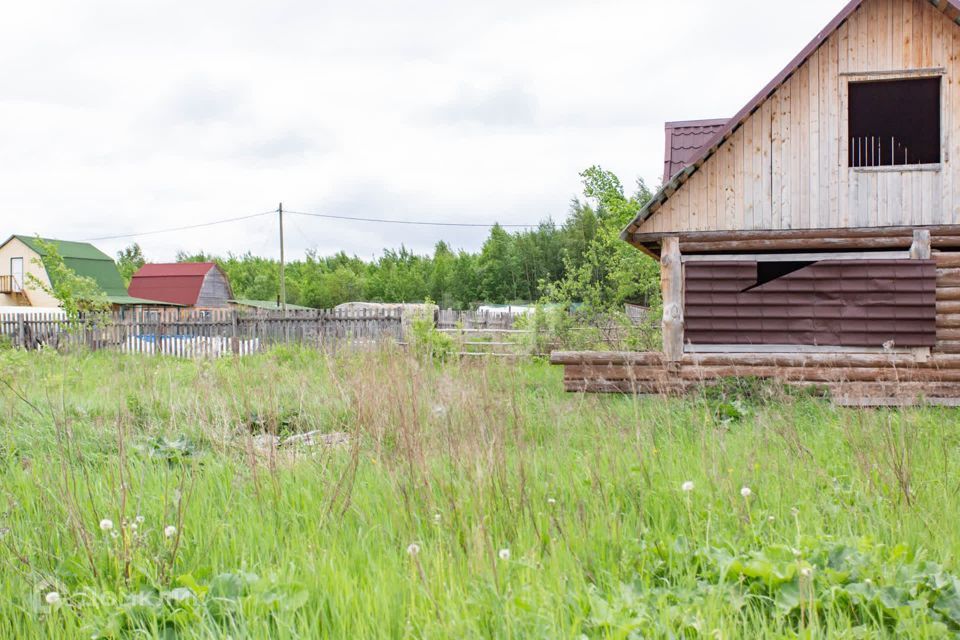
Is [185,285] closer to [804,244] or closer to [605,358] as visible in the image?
[605,358]

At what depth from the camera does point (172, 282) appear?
5175 cm

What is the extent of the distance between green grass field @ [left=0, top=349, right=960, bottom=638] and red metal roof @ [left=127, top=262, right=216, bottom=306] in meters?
48.8

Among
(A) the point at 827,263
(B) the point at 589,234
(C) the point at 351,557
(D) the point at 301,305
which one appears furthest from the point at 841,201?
(D) the point at 301,305

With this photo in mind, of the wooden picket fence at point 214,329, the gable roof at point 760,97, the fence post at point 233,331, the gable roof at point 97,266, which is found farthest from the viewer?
the gable roof at point 97,266

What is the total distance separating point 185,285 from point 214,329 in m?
34.9

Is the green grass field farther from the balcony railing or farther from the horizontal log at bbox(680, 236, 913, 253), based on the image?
the balcony railing

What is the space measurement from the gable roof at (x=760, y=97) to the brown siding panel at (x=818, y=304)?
4.12ft

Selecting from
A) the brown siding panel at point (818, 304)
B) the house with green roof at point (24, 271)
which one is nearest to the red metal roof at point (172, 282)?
the house with green roof at point (24, 271)

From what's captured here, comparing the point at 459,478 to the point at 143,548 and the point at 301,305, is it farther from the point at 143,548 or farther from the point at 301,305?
the point at 301,305

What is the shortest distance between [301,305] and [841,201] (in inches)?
2469

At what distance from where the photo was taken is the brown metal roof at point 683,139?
1128cm

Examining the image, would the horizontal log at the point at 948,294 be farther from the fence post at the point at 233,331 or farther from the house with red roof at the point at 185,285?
the house with red roof at the point at 185,285

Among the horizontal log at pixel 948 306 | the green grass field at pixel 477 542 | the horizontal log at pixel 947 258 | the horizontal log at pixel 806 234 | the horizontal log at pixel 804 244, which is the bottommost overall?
the green grass field at pixel 477 542

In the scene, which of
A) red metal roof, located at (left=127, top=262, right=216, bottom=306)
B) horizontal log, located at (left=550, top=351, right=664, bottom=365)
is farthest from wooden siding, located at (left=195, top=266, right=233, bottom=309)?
horizontal log, located at (left=550, top=351, right=664, bottom=365)
